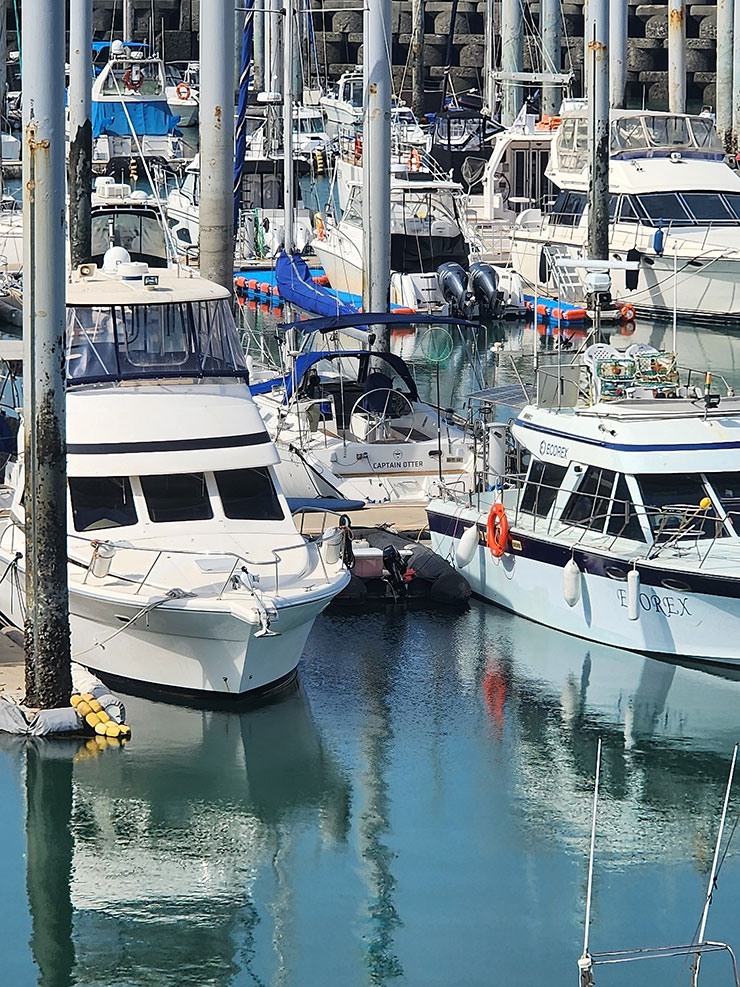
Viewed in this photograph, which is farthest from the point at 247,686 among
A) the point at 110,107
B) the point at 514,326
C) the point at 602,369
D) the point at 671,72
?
the point at 110,107

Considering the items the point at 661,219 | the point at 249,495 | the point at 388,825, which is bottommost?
the point at 388,825

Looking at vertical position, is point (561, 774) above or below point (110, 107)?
below

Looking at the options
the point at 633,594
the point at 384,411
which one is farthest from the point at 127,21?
the point at 633,594

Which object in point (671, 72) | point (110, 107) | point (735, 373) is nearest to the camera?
point (735, 373)

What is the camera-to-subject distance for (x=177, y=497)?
15.8 metres

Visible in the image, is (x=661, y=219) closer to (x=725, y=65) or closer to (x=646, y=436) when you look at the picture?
(x=725, y=65)

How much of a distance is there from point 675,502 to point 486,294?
20022mm

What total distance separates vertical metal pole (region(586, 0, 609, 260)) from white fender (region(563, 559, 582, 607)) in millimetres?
18004

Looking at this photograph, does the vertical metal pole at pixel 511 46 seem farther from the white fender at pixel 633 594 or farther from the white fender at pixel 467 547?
the white fender at pixel 633 594

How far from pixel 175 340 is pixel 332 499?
2988 millimetres

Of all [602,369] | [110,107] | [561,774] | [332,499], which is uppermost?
[110,107]

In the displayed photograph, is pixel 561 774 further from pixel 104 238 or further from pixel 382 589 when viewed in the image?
pixel 104 238

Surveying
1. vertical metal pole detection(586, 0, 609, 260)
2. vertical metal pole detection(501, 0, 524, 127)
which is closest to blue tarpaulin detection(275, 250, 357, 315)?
vertical metal pole detection(586, 0, 609, 260)

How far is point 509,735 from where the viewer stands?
48.6 ft
